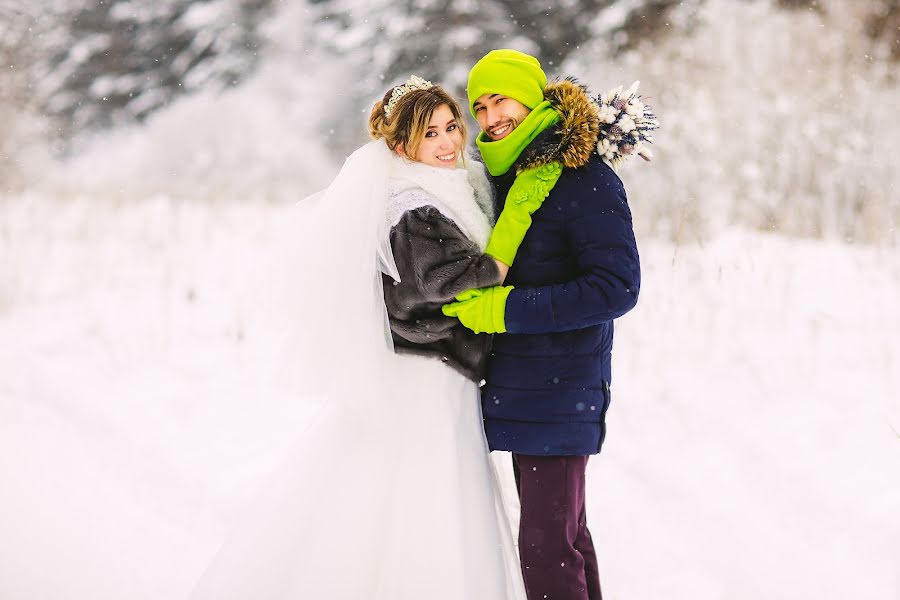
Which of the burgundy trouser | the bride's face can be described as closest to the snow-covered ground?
the bride's face

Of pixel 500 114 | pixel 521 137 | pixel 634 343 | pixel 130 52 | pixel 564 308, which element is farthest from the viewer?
pixel 130 52

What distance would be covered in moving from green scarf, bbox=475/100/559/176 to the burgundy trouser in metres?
0.89

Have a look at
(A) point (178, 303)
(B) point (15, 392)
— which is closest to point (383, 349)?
(B) point (15, 392)

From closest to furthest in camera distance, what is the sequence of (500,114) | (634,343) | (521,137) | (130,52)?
1. (521,137)
2. (500,114)
3. (634,343)
4. (130,52)

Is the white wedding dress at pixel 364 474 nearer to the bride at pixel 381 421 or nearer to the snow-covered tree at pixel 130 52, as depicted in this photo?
the bride at pixel 381 421

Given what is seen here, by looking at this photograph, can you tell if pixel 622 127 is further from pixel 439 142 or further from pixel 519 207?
→ pixel 439 142

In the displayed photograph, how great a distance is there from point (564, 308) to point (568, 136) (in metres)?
0.48

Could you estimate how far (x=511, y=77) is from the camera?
2.07m

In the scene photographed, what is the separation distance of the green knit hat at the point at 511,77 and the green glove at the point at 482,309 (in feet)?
1.96

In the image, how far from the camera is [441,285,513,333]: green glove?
Answer: 1.92 m

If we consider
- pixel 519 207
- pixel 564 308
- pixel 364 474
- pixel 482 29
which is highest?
pixel 482 29

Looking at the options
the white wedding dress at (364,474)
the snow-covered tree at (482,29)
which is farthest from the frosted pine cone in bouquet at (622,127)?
the snow-covered tree at (482,29)

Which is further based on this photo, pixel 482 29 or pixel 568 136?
pixel 482 29

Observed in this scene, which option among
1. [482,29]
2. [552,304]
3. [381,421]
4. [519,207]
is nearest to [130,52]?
[482,29]
